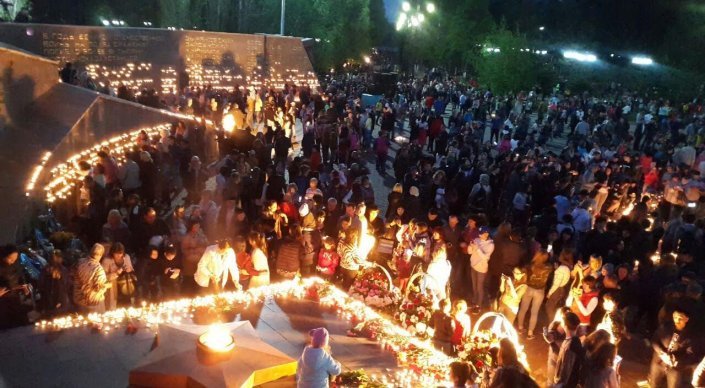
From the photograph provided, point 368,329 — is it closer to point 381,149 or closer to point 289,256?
point 289,256

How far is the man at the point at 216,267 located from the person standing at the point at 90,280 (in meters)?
1.20

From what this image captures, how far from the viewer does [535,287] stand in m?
7.90

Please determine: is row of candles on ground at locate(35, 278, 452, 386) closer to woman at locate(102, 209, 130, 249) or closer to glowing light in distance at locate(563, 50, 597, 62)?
woman at locate(102, 209, 130, 249)

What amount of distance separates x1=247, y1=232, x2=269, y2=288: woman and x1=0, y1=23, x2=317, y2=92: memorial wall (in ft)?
43.4

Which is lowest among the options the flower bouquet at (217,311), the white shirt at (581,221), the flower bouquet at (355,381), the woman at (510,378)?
the flower bouquet at (355,381)

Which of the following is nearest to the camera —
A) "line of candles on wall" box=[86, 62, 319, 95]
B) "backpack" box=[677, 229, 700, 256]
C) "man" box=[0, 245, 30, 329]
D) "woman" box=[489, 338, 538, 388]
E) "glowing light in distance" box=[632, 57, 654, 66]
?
"woman" box=[489, 338, 538, 388]

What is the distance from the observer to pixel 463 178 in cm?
1170

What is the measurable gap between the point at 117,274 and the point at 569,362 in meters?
5.11

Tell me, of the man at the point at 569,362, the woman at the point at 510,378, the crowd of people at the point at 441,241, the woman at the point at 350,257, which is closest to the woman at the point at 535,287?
the crowd of people at the point at 441,241

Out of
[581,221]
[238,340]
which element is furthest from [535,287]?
[238,340]

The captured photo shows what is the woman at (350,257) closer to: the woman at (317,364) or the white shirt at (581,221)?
the woman at (317,364)

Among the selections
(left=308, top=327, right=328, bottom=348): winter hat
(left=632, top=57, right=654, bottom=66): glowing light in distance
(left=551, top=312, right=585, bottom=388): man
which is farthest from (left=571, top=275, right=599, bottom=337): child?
(left=632, top=57, right=654, bottom=66): glowing light in distance

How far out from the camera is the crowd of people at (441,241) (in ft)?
22.1

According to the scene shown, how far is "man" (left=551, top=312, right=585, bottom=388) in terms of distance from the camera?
5.71 m
